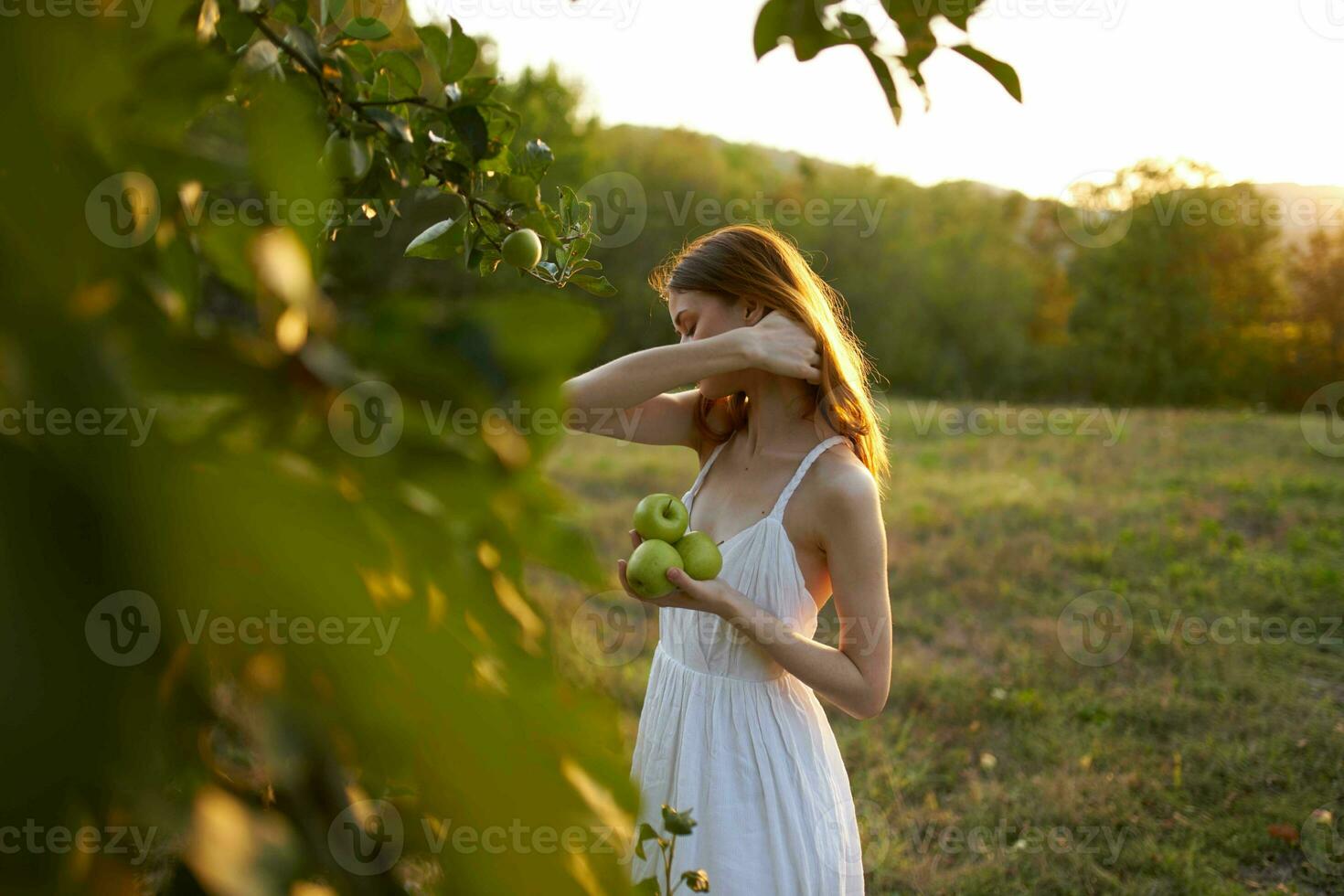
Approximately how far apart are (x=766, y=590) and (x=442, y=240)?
3.03 feet

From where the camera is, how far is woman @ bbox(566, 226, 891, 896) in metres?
1.57

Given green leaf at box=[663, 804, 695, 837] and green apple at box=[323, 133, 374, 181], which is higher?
green apple at box=[323, 133, 374, 181]

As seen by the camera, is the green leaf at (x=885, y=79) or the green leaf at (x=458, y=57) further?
the green leaf at (x=458, y=57)

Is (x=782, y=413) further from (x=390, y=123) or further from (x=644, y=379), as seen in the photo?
(x=390, y=123)

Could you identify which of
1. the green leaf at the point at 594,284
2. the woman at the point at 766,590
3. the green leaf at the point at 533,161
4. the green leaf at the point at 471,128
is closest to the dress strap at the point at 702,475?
the woman at the point at 766,590

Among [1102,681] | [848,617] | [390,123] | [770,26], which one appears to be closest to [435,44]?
[390,123]

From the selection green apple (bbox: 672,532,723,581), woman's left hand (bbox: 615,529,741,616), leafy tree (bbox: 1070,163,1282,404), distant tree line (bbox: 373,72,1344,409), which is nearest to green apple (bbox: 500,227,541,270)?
woman's left hand (bbox: 615,529,741,616)

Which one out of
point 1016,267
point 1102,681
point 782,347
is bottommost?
point 1102,681

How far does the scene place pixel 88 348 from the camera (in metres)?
0.18

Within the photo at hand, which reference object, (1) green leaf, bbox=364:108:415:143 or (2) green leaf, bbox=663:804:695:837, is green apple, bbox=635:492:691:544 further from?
(1) green leaf, bbox=364:108:415:143

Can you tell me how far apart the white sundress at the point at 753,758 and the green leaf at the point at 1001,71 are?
1.18 metres

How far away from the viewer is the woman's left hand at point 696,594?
4.93ft

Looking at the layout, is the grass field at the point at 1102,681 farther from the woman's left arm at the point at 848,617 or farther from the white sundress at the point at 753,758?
the woman's left arm at the point at 848,617

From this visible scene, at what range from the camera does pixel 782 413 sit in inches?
70.6
